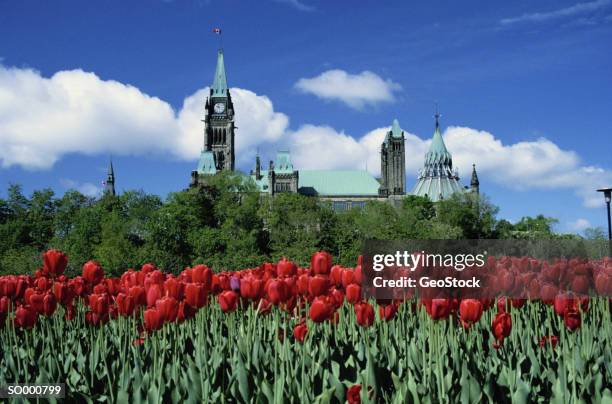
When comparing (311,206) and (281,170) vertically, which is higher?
(281,170)

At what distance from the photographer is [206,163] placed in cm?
9600

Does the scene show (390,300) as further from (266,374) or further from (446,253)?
(266,374)

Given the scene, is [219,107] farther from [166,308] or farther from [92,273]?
[166,308]

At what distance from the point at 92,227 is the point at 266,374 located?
4964cm

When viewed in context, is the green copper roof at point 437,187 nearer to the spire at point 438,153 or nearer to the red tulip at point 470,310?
the spire at point 438,153

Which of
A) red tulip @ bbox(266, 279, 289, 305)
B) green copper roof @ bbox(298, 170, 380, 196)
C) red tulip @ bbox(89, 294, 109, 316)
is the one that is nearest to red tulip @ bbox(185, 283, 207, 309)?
red tulip @ bbox(266, 279, 289, 305)

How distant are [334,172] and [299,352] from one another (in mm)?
99729

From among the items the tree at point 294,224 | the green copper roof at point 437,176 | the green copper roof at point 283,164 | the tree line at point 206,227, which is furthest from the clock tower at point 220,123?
the tree at point 294,224

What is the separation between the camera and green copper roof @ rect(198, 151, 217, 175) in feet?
313

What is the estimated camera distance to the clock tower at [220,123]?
99312 mm

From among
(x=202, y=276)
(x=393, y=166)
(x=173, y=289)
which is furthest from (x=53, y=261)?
(x=393, y=166)

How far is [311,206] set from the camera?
5016cm

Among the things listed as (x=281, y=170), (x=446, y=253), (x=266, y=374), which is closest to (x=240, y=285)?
(x=266, y=374)

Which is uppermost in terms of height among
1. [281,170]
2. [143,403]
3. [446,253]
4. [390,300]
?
[281,170]
